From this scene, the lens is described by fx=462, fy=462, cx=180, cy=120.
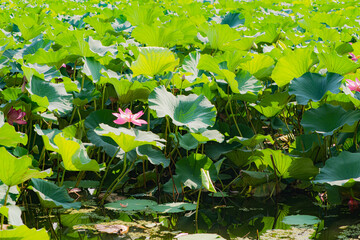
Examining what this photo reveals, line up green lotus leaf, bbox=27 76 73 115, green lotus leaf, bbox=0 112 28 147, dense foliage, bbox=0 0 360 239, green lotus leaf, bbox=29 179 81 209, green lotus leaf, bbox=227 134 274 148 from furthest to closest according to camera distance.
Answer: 1. green lotus leaf, bbox=27 76 73 115
2. green lotus leaf, bbox=227 134 274 148
3. dense foliage, bbox=0 0 360 239
4. green lotus leaf, bbox=29 179 81 209
5. green lotus leaf, bbox=0 112 28 147

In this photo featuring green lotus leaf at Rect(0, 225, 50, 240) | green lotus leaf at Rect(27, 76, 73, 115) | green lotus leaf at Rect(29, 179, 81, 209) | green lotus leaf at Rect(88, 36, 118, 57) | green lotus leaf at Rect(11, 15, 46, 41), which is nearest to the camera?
green lotus leaf at Rect(0, 225, 50, 240)

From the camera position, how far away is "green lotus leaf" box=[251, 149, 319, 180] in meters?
1.71

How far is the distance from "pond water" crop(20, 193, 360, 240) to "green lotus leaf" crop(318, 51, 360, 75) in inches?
22.1

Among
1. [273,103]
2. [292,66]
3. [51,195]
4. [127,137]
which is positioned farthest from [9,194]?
[292,66]

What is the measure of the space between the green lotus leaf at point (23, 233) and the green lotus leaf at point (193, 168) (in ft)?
2.44

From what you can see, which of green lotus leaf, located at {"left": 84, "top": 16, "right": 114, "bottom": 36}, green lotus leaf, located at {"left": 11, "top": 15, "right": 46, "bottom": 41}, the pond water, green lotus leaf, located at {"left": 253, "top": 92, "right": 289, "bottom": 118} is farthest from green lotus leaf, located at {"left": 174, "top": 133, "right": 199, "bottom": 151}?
green lotus leaf, located at {"left": 84, "top": 16, "right": 114, "bottom": 36}

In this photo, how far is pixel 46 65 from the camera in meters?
2.01

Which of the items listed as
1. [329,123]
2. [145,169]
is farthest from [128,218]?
[329,123]

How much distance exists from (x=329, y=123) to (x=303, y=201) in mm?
329

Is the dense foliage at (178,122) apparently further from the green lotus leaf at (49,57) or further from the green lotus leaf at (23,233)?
the green lotus leaf at (23,233)

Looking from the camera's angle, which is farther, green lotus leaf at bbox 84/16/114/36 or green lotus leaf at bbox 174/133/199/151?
green lotus leaf at bbox 84/16/114/36

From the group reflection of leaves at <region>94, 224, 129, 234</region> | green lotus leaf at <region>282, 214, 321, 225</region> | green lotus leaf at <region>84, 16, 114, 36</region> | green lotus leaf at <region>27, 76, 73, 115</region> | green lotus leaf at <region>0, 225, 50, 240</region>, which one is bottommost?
green lotus leaf at <region>282, 214, 321, 225</region>

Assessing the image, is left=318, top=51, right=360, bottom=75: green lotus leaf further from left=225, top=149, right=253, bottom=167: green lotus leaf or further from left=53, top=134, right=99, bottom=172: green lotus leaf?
left=53, top=134, right=99, bottom=172: green lotus leaf

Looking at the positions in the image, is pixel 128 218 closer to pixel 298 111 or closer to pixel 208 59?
pixel 208 59
